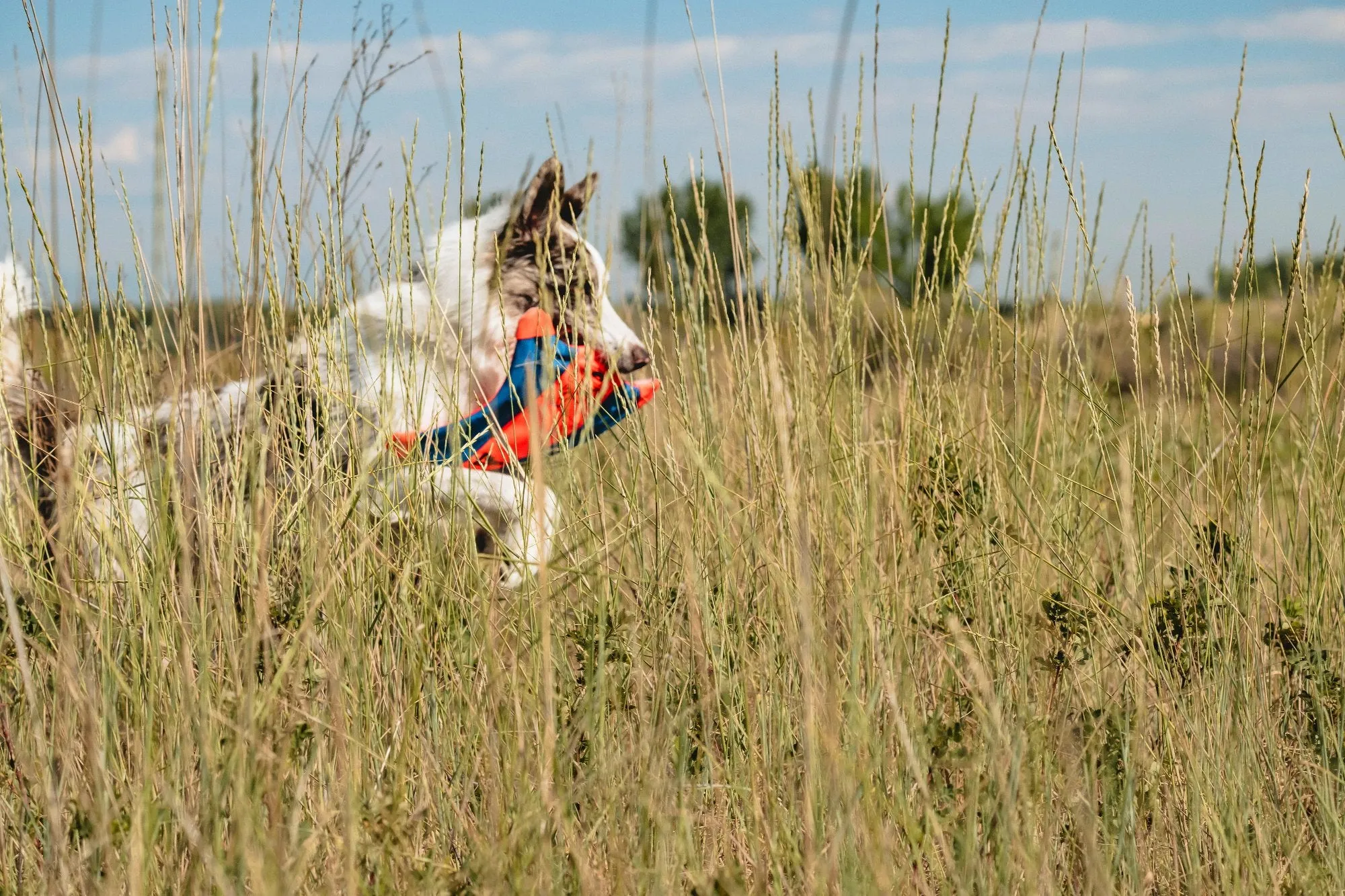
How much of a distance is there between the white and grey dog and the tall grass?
3.4 inches

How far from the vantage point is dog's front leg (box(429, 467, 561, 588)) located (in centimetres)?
149

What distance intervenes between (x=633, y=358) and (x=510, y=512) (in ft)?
2.80

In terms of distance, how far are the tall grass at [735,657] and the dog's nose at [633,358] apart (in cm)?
46

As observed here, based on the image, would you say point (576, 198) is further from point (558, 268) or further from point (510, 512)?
point (510, 512)

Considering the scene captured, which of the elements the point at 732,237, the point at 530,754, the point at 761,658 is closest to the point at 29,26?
the point at 732,237

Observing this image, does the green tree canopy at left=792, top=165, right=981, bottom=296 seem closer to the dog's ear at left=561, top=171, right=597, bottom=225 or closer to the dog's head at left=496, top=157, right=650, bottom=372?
the dog's head at left=496, top=157, right=650, bottom=372

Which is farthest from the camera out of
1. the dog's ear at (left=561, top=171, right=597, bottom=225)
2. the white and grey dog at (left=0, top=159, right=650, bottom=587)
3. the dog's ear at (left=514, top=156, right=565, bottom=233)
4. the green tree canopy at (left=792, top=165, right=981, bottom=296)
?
the dog's ear at (left=561, top=171, right=597, bottom=225)

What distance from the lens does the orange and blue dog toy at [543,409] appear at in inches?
65.2

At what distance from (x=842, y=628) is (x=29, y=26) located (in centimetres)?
148

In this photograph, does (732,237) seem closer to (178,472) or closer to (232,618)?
(232,618)

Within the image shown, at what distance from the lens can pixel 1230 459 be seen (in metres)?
1.78

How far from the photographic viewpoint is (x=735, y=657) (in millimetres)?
1581

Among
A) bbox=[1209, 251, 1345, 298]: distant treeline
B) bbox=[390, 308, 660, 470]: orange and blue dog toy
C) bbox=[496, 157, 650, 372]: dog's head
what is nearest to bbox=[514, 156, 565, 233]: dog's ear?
bbox=[496, 157, 650, 372]: dog's head

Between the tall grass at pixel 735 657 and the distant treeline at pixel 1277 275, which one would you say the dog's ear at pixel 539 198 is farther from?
the distant treeline at pixel 1277 275
